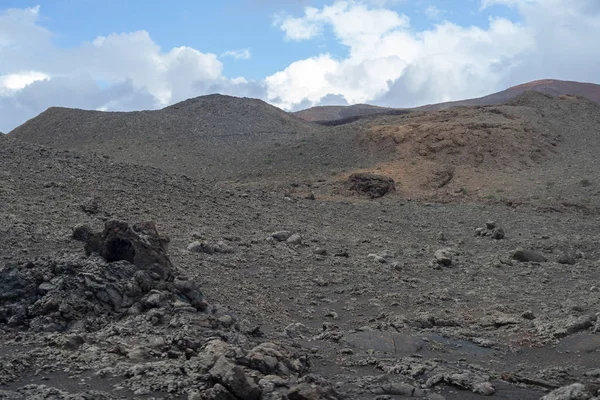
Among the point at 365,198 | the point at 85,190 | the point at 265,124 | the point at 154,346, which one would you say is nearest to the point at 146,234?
the point at 154,346

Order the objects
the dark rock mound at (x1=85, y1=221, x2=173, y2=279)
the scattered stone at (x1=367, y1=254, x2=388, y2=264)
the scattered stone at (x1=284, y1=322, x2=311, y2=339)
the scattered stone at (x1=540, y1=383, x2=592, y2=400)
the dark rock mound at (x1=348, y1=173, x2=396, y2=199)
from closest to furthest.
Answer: the scattered stone at (x1=540, y1=383, x2=592, y2=400) → the scattered stone at (x1=284, y1=322, x2=311, y2=339) → the dark rock mound at (x1=85, y1=221, x2=173, y2=279) → the scattered stone at (x1=367, y1=254, x2=388, y2=264) → the dark rock mound at (x1=348, y1=173, x2=396, y2=199)

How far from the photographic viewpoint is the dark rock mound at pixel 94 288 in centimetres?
610

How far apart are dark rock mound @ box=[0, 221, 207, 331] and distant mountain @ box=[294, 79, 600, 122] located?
147ft

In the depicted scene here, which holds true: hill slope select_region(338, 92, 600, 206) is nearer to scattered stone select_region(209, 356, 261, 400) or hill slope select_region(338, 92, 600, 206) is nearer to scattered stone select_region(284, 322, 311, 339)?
A: scattered stone select_region(284, 322, 311, 339)

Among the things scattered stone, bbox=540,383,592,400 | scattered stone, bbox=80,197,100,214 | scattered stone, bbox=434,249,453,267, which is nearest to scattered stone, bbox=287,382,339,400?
scattered stone, bbox=540,383,592,400

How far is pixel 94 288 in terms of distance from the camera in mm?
6402

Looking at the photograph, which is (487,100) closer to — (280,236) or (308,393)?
(280,236)

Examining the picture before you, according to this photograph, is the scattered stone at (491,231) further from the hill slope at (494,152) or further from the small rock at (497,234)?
the hill slope at (494,152)

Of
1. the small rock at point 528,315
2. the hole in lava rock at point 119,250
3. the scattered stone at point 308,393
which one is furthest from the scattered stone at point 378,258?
the scattered stone at point 308,393

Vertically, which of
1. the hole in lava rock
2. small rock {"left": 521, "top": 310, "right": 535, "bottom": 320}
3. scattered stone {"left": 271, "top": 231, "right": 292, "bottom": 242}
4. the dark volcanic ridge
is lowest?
small rock {"left": 521, "top": 310, "right": 535, "bottom": 320}

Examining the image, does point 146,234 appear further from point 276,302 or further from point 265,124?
point 265,124

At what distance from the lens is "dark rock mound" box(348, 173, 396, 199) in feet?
61.2

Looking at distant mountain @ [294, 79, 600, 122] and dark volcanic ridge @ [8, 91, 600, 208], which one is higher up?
distant mountain @ [294, 79, 600, 122]

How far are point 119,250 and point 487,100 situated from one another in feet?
182
